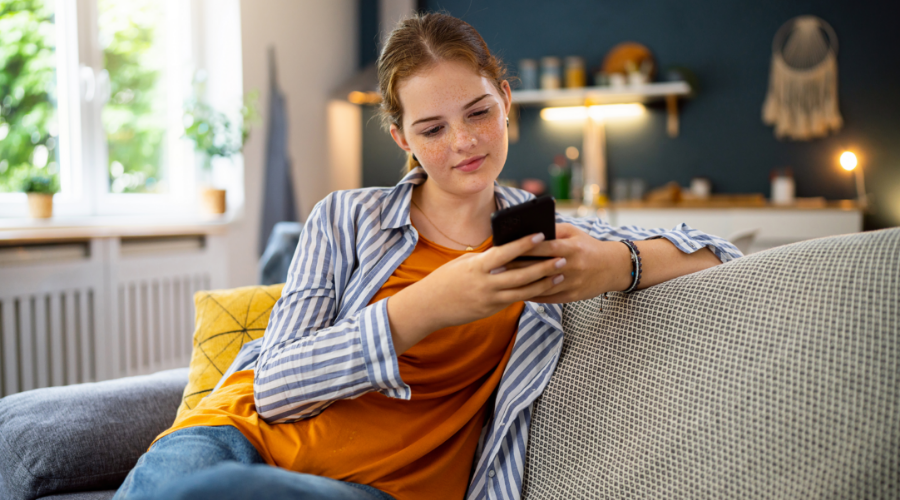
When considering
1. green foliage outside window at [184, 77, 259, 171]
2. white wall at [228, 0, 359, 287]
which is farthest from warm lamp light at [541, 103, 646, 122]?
green foliage outside window at [184, 77, 259, 171]

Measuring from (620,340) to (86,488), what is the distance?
1062 millimetres

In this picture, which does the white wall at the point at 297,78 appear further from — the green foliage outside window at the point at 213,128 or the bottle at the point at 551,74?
the bottle at the point at 551,74

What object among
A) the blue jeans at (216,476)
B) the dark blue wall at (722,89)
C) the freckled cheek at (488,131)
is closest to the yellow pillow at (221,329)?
the blue jeans at (216,476)

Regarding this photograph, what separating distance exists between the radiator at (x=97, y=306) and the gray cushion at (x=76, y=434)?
1.31 m

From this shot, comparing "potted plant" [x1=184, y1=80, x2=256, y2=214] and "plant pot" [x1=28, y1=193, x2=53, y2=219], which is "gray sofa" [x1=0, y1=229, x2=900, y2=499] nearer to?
"plant pot" [x1=28, y1=193, x2=53, y2=219]

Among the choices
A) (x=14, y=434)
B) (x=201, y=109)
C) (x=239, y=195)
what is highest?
(x=201, y=109)

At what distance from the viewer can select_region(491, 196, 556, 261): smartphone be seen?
737 millimetres

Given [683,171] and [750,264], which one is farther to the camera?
[683,171]

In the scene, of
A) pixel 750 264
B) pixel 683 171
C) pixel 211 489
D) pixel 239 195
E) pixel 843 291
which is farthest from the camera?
pixel 683 171

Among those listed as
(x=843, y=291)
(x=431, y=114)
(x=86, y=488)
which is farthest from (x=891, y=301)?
(x=86, y=488)

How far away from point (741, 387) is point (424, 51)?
2.40 ft

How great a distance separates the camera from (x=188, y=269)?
3266mm

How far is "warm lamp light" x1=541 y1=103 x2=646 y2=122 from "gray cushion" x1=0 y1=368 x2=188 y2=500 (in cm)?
413

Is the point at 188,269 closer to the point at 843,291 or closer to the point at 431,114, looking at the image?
the point at 431,114
